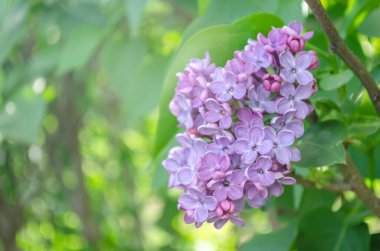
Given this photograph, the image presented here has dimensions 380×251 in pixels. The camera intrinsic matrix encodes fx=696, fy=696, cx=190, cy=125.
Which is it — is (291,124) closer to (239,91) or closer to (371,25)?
(239,91)

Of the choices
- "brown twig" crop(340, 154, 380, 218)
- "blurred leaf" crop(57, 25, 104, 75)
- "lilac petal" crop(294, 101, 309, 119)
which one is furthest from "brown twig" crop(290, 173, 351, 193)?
"blurred leaf" crop(57, 25, 104, 75)

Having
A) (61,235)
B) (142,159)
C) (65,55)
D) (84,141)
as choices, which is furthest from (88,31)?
(142,159)

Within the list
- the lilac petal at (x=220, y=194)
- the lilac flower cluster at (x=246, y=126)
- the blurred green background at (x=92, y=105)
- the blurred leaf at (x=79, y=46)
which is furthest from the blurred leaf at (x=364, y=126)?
the blurred leaf at (x=79, y=46)

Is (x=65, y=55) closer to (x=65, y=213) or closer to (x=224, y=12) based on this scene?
(x=224, y=12)

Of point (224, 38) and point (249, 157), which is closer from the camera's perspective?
point (249, 157)

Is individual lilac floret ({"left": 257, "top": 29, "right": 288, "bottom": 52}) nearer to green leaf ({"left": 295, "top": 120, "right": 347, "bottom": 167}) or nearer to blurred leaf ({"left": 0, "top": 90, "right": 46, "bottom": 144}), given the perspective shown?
green leaf ({"left": 295, "top": 120, "right": 347, "bottom": 167})

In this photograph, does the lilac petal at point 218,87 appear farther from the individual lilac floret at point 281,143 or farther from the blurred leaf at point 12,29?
the blurred leaf at point 12,29

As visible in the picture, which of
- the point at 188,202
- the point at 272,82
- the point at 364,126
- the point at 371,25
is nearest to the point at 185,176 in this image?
the point at 188,202
